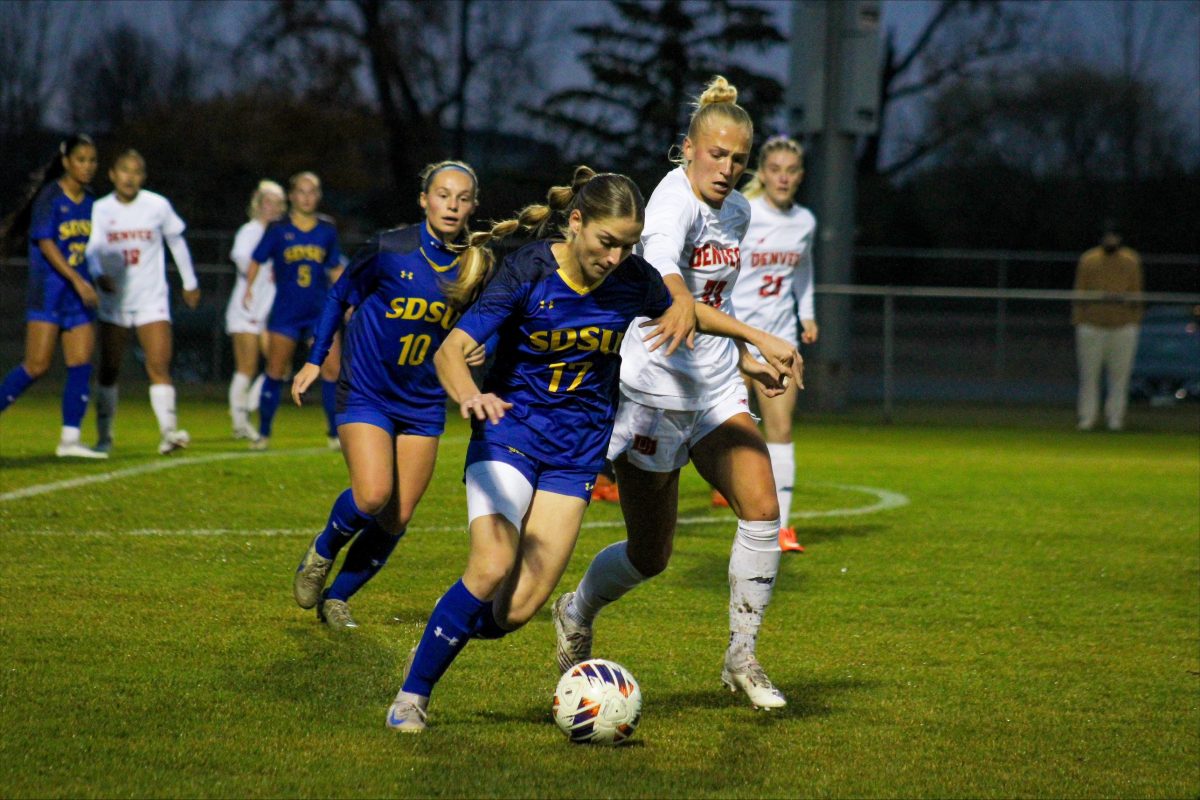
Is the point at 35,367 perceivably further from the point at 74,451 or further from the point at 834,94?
the point at 834,94

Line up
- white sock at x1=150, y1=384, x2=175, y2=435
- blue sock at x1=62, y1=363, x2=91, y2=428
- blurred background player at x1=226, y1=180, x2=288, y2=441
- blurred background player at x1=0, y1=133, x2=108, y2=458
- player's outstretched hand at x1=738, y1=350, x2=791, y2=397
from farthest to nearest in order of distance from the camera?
blurred background player at x1=226, y1=180, x2=288, y2=441, white sock at x1=150, y1=384, x2=175, y2=435, blue sock at x1=62, y1=363, x2=91, y2=428, blurred background player at x1=0, y1=133, x2=108, y2=458, player's outstretched hand at x1=738, y1=350, x2=791, y2=397

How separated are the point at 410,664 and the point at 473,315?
42.7 inches

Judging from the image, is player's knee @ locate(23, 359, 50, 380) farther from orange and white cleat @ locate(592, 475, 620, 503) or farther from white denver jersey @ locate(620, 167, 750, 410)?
white denver jersey @ locate(620, 167, 750, 410)

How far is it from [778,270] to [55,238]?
5346 mm

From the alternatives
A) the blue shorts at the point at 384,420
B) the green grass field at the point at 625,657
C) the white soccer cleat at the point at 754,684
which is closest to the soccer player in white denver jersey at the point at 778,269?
the green grass field at the point at 625,657

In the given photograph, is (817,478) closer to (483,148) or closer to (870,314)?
(870,314)

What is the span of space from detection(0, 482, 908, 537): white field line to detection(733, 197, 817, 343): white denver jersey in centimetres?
147

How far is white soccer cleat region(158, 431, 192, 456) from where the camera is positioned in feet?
39.5

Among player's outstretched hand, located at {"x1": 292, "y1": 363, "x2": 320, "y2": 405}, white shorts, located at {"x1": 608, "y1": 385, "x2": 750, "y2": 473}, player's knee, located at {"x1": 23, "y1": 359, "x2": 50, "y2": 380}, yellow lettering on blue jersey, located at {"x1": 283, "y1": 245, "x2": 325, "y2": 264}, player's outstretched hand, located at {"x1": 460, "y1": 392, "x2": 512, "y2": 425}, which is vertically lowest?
player's knee, located at {"x1": 23, "y1": 359, "x2": 50, "y2": 380}

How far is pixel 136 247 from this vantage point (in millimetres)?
12062

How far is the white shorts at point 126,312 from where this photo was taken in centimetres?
1184

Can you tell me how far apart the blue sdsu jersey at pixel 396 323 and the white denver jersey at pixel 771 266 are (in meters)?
2.78

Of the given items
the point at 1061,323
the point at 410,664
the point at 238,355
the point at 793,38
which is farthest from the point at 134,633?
the point at 1061,323

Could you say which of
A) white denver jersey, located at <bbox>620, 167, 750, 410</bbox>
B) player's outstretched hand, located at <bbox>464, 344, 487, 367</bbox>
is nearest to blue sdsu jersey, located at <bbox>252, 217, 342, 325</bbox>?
white denver jersey, located at <bbox>620, 167, 750, 410</bbox>
